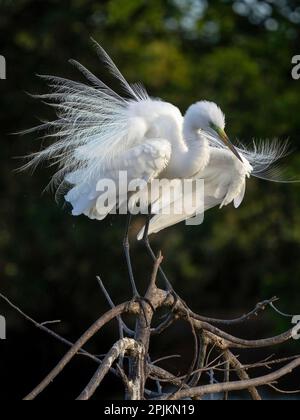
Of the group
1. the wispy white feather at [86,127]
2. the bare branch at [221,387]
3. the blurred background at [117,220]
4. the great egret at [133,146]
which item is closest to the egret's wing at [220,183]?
the great egret at [133,146]

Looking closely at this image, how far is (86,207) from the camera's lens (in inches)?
114

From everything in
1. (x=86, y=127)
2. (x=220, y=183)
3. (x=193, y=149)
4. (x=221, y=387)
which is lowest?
(x=221, y=387)

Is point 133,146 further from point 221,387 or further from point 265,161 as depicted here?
point 221,387

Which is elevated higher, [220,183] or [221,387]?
[220,183]

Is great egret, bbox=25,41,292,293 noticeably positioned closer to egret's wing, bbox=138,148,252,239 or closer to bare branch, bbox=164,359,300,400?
egret's wing, bbox=138,148,252,239

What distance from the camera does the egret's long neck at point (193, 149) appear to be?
303 centimetres

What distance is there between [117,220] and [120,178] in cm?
356

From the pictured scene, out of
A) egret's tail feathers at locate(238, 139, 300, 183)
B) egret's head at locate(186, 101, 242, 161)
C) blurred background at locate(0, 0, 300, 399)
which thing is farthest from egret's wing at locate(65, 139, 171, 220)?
blurred background at locate(0, 0, 300, 399)

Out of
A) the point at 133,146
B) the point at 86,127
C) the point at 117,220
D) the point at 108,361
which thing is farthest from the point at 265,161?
the point at 117,220

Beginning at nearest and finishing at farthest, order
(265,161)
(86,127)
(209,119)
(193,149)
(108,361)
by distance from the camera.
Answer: (108,361), (209,119), (193,149), (86,127), (265,161)

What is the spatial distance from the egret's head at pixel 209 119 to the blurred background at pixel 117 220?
3.44 m

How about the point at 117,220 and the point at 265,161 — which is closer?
the point at 265,161

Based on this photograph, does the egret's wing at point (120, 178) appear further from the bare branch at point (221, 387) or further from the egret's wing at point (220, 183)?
the bare branch at point (221, 387)

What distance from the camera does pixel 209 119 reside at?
9.61 feet
